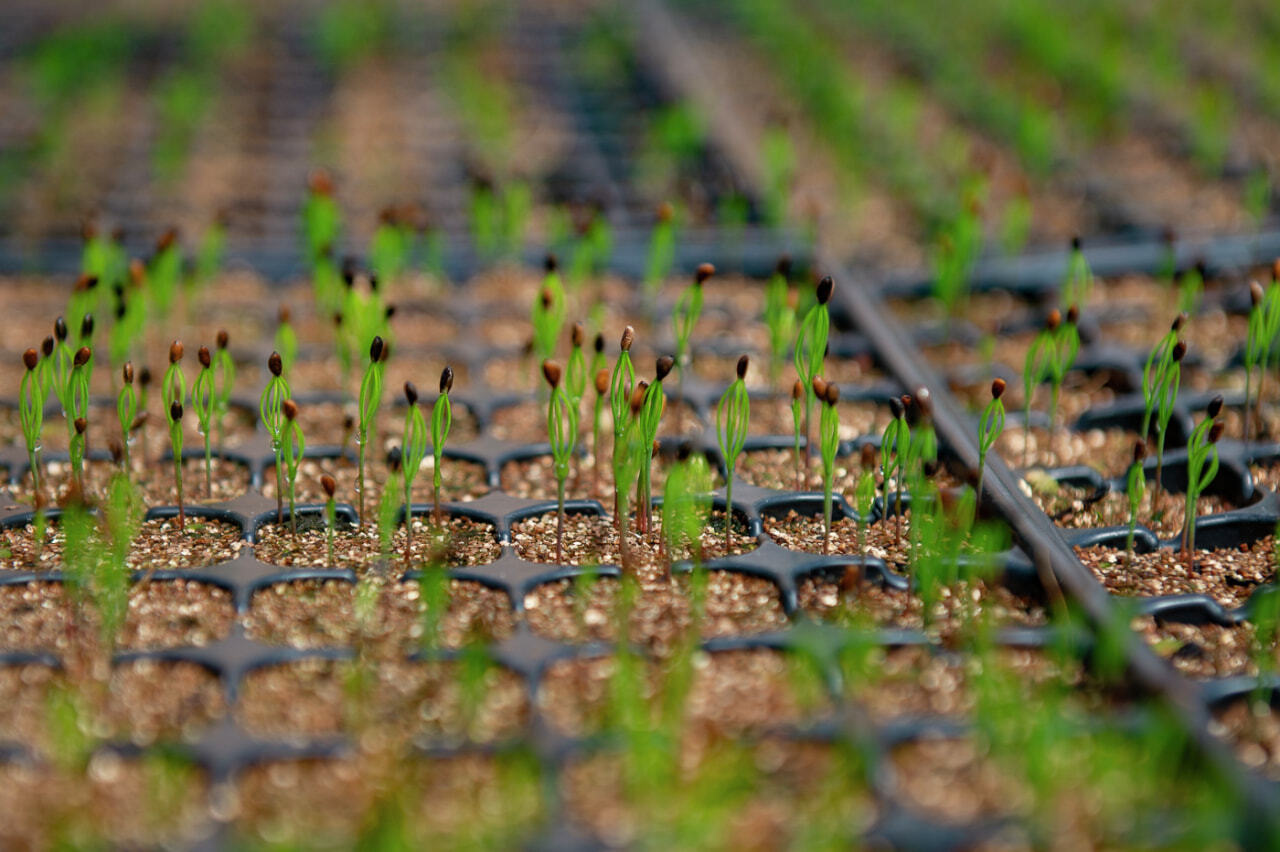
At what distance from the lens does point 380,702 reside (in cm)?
142

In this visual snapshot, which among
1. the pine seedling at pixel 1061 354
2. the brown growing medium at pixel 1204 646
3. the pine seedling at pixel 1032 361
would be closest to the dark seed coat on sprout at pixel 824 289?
the pine seedling at pixel 1032 361

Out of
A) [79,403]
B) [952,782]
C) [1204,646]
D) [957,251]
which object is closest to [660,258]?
Result: [957,251]

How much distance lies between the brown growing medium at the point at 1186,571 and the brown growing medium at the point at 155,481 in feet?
3.73

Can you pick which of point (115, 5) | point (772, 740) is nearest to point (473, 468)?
point (772, 740)

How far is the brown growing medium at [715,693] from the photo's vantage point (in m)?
1.38

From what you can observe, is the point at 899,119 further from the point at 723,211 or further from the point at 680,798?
the point at 680,798

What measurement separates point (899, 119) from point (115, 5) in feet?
9.42

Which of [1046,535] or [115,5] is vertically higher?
[115,5]

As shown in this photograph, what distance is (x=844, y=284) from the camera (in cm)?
256

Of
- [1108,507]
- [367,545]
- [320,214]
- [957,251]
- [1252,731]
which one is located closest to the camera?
[1252,731]

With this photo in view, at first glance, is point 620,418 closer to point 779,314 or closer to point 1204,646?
point 779,314

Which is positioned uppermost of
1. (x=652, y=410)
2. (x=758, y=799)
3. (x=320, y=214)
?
(x=320, y=214)

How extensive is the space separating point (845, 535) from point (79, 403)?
3.21 ft

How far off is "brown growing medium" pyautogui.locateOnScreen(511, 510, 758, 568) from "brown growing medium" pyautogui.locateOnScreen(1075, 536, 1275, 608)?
0.44 m
